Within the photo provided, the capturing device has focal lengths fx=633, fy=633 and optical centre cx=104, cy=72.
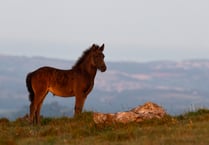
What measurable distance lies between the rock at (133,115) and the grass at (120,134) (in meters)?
0.35

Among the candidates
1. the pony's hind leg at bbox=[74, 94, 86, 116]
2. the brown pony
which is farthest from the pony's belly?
the pony's hind leg at bbox=[74, 94, 86, 116]

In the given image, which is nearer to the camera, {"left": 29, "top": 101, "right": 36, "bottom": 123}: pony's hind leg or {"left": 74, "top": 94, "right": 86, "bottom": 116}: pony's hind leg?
{"left": 29, "top": 101, "right": 36, "bottom": 123}: pony's hind leg

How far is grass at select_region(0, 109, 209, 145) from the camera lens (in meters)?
15.0

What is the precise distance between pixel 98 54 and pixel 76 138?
829 cm

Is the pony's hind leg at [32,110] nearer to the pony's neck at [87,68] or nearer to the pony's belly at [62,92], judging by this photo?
the pony's belly at [62,92]

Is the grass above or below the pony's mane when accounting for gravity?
below

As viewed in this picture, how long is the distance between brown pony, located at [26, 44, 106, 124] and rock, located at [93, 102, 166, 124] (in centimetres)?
502

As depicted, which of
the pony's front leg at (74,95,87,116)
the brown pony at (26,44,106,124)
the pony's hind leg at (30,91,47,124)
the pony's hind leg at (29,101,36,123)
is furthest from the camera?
the pony's front leg at (74,95,87,116)

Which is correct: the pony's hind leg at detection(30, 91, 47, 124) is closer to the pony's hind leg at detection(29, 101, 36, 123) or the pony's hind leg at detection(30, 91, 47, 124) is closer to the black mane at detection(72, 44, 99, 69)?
the pony's hind leg at detection(29, 101, 36, 123)

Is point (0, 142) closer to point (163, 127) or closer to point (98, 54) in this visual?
point (163, 127)

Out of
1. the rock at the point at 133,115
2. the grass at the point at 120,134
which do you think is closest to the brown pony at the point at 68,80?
the grass at the point at 120,134

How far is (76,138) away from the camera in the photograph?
1639cm

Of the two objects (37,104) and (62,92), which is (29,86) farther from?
(62,92)

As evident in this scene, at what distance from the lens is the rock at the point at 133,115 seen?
17.9 metres
